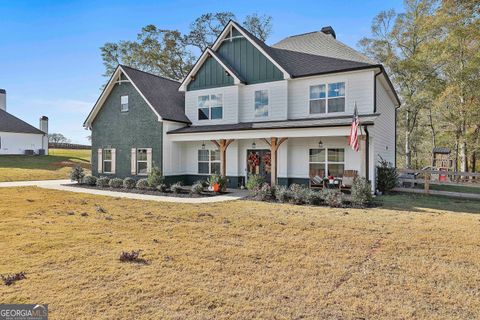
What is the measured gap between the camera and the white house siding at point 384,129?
1460 cm

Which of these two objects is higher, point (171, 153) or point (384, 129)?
point (384, 129)

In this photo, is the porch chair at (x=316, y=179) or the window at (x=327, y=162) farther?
the window at (x=327, y=162)

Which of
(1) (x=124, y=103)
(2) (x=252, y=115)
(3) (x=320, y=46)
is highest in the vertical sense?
(3) (x=320, y=46)

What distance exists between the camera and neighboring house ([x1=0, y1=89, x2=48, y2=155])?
35.6 meters

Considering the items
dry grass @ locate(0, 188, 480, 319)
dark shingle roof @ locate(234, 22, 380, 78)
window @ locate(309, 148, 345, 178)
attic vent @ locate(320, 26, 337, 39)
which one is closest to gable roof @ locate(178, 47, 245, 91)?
dark shingle roof @ locate(234, 22, 380, 78)

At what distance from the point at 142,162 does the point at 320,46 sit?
12.5 metres

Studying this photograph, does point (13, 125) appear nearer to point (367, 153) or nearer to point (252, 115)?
point (252, 115)

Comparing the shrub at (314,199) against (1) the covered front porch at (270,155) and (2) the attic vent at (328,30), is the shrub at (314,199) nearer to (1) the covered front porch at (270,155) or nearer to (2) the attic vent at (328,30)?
(1) the covered front porch at (270,155)

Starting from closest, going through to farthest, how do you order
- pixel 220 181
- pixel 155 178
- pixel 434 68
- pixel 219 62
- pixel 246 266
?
1. pixel 246 266
2. pixel 220 181
3. pixel 155 178
4. pixel 219 62
5. pixel 434 68

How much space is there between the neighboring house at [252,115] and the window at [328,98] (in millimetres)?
49

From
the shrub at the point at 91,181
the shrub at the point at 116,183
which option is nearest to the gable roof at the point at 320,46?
the shrub at the point at 116,183

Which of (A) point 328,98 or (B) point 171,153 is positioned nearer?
(A) point 328,98

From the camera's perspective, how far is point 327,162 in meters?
14.8

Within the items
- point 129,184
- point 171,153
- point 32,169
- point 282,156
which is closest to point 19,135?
point 32,169
